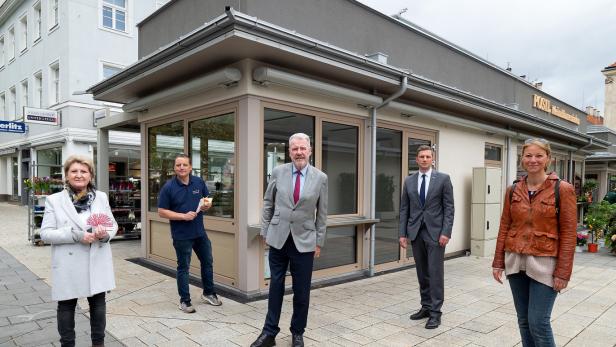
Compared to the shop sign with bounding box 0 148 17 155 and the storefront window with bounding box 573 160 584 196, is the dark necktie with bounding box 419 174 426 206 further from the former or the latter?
the shop sign with bounding box 0 148 17 155

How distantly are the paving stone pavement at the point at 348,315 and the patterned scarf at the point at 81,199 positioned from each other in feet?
4.41

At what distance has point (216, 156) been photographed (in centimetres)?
538

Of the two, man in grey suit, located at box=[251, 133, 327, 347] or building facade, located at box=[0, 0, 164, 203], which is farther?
building facade, located at box=[0, 0, 164, 203]

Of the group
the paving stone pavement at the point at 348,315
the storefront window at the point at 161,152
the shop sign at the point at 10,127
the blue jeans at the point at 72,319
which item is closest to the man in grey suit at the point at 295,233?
the paving stone pavement at the point at 348,315

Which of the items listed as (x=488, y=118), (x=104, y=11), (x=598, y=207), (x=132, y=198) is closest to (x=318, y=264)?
(x=488, y=118)

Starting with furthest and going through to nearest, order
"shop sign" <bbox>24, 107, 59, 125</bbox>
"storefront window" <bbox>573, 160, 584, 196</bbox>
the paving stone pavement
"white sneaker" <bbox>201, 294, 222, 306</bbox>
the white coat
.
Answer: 1. "storefront window" <bbox>573, 160, 584, 196</bbox>
2. "shop sign" <bbox>24, 107, 59, 125</bbox>
3. "white sneaker" <bbox>201, 294, 222, 306</bbox>
4. the paving stone pavement
5. the white coat

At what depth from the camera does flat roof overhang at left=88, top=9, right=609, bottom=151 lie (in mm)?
3982

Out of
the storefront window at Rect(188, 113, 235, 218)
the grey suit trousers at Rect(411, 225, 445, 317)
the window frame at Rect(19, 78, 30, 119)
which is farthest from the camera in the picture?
the window frame at Rect(19, 78, 30, 119)

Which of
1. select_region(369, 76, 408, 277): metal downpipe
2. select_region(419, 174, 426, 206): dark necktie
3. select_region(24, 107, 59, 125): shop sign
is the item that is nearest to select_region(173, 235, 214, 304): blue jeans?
select_region(419, 174, 426, 206): dark necktie

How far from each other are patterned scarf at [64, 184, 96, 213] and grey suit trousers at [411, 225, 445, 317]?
305 cm

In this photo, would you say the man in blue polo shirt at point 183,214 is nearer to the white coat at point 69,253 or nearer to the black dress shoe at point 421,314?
the white coat at point 69,253

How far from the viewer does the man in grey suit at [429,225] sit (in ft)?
13.2

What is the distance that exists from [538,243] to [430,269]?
1.57 meters

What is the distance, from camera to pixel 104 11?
15.5m
